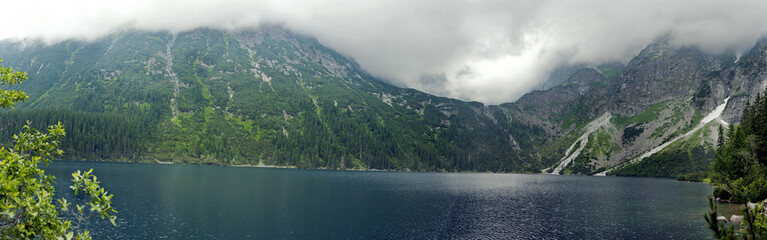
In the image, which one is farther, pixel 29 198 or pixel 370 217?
pixel 370 217

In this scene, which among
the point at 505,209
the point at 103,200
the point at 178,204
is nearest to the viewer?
the point at 103,200

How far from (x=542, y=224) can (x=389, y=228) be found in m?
37.4

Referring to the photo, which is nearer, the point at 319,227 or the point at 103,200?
the point at 103,200

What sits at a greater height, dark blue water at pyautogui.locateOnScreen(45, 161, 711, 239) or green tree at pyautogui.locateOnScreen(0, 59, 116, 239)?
green tree at pyautogui.locateOnScreen(0, 59, 116, 239)

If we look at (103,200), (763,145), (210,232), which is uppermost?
(763,145)

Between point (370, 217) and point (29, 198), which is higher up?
point (29, 198)

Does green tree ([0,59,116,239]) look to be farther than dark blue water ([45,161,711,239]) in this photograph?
No

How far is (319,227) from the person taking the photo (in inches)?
2923

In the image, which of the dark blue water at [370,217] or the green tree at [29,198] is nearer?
the green tree at [29,198]

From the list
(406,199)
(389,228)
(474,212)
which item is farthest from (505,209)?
(389,228)

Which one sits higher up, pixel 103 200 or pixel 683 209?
pixel 103 200

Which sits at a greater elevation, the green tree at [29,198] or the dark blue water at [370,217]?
the green tree at [29,198]

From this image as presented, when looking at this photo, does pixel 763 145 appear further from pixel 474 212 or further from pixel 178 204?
pixel 178 204

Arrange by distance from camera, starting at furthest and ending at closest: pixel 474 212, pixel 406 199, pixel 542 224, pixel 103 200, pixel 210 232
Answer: pixel 406 199, pixel 474 212, pixel 542 224, pixel 210 232, pixel 103 200
